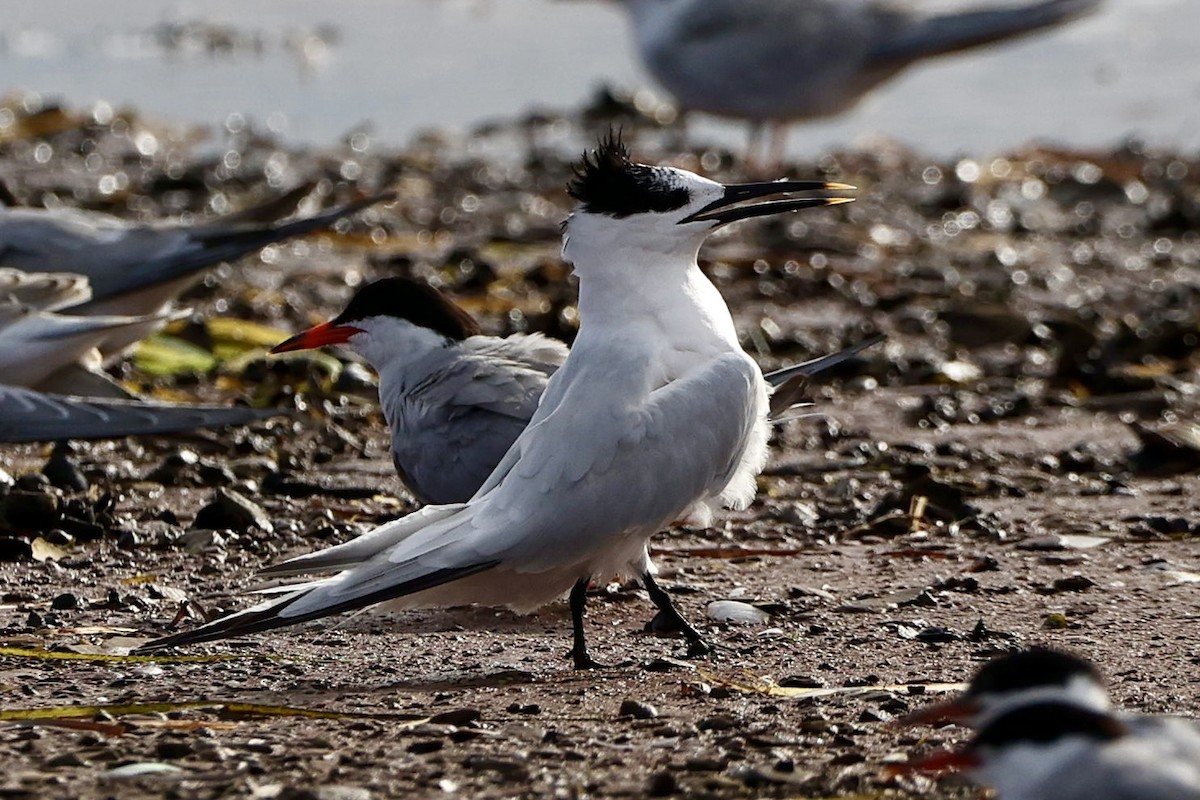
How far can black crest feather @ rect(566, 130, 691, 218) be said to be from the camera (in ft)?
13.5

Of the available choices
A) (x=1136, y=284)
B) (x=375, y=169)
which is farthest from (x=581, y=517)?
(x=375, y=169)

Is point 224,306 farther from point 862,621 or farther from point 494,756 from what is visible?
point 494,756

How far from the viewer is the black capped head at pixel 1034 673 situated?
261cm

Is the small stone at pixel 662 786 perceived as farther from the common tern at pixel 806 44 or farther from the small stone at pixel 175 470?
the common tern at pixel 806 44

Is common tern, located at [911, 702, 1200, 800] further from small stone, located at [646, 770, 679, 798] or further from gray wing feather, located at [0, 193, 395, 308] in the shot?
gray wing feather, located at [0, 193, 395, 308]

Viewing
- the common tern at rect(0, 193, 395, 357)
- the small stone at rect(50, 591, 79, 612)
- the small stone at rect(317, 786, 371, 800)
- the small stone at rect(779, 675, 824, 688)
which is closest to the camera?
the small stone at rect(317, 786, 371, 800)

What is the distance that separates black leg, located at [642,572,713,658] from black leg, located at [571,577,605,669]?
175 millimetres

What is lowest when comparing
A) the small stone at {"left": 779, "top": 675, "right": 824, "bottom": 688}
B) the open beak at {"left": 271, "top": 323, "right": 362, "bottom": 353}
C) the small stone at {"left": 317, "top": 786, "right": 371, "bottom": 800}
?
the small stone at {"left": 779, "top": 675, "right": 824, "bottom": 688}

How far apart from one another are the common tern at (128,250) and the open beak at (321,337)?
→ 1.22 metres

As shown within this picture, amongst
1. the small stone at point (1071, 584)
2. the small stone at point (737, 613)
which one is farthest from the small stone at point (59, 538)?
the small stone at point (1071, 584)

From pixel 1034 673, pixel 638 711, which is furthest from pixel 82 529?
pixel 1034 673

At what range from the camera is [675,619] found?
3885 mm

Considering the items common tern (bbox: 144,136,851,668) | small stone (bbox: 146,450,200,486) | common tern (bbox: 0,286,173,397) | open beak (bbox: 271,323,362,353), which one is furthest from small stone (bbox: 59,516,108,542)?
common tern (bbox: 144,136,851,668)

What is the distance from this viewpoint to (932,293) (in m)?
7.62
